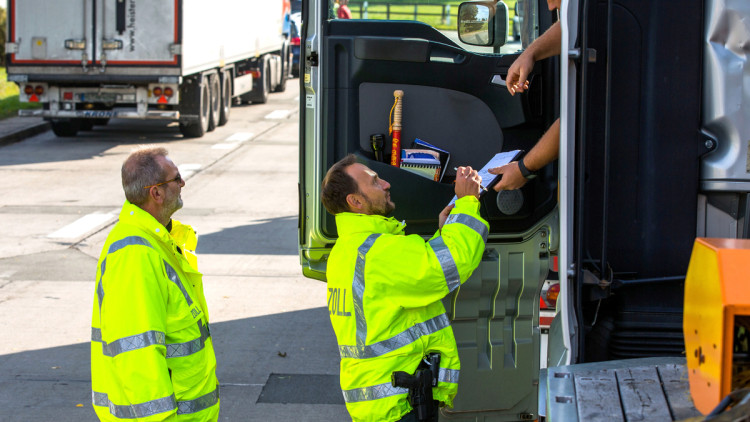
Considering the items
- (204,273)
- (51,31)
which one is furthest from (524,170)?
(51,31)

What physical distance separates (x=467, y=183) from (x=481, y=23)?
1122 mm

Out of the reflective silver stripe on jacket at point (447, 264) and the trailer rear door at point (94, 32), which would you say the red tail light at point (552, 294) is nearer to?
the reflective silver stripe on jacket at point (447, 264)

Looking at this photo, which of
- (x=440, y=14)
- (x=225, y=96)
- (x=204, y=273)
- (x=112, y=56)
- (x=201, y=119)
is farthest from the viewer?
(x=225, y=96)

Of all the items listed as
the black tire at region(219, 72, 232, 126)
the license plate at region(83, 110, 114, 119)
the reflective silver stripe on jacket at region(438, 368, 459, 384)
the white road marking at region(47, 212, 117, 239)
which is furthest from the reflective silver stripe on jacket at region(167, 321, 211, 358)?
the black tire at region(219, 72, 232, 126)

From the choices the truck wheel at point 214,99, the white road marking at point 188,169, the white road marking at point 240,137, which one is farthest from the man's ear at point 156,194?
the truck wheel at point 214,99

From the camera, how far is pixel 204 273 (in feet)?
29.1

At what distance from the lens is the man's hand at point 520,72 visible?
3.89 metres

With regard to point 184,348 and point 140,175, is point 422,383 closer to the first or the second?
point 184,348

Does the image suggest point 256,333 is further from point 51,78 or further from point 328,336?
point 51,78

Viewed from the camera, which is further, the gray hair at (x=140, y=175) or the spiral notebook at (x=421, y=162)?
the spiral notebook at (x=421, y=162)

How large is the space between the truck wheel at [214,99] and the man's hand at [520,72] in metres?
13.7

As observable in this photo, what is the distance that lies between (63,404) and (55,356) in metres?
0.93

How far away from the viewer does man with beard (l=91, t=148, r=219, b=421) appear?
322cm

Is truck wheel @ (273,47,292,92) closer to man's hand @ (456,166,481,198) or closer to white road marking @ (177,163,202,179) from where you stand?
white road marking @ (177,163,202,179)
